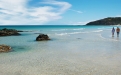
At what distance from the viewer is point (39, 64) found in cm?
1219

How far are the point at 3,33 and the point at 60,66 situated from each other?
35.4 metres

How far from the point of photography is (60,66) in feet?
38.0

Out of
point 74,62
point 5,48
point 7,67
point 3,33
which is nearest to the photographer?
point 7,67

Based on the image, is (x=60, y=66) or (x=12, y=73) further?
(x=60, y=66)

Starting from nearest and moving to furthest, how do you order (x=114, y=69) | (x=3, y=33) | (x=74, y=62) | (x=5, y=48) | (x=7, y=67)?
(x=114, y=69) < (x=7, y=67) < (x=74, y=62) < (x=5, y=48) < (x=3, y=33)

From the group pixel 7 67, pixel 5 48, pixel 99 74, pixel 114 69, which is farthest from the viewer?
pixel 5 48

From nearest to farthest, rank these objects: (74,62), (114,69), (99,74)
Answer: (99,74) < (114,69) < (74,62)

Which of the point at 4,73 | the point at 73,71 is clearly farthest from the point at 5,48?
the point at 73,71

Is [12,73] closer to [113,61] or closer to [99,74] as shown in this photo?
[99,74]

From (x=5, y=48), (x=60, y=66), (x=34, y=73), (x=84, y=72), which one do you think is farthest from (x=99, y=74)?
(x=5, y=48)

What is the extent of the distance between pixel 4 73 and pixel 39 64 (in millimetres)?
2618

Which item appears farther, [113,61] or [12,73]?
[113,61]

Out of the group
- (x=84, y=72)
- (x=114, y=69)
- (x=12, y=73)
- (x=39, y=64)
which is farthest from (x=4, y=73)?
(x=114, y=69)

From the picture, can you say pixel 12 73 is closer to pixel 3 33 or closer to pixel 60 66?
pixel 60 66
